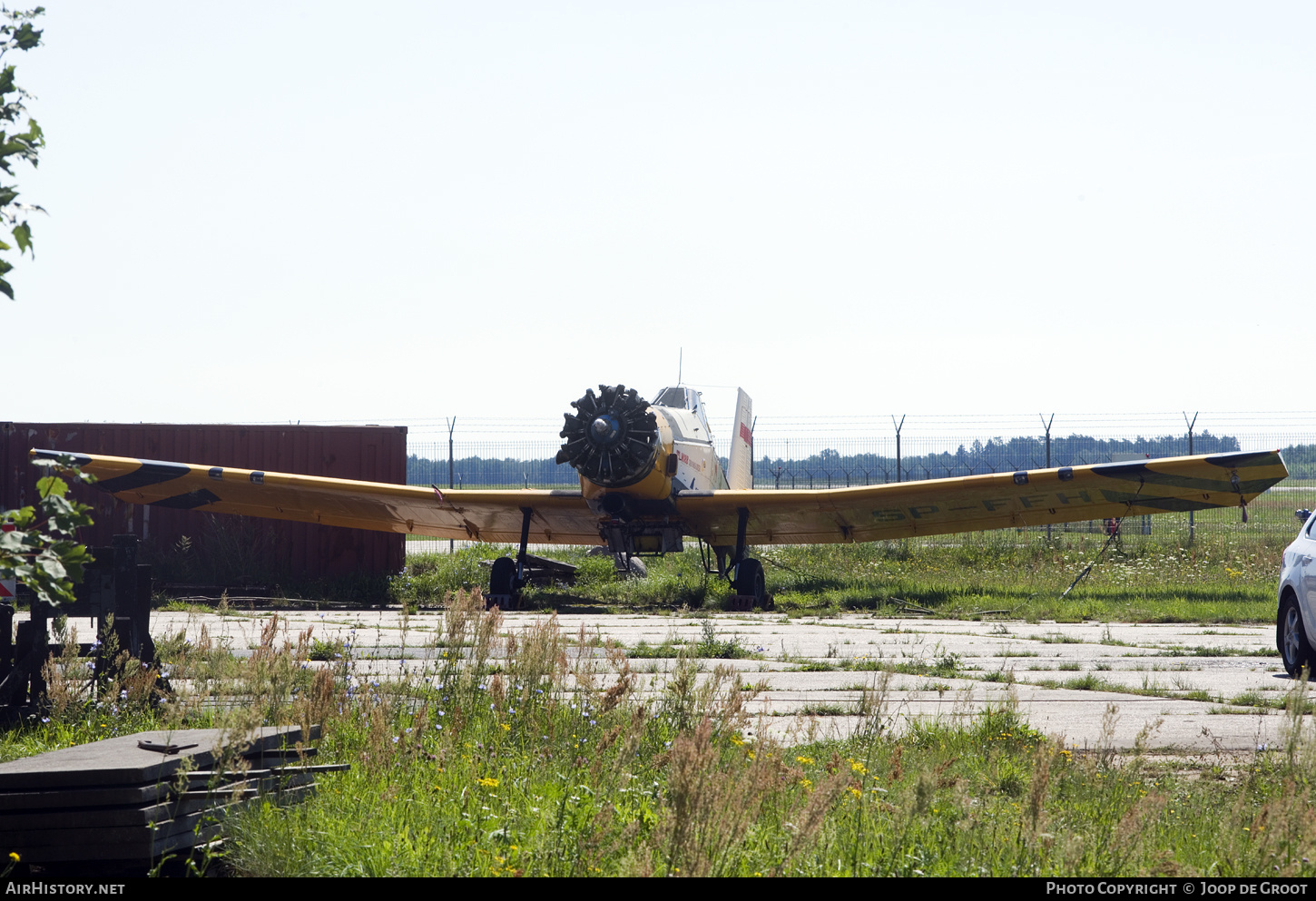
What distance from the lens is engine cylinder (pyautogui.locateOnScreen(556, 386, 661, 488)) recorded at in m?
15.3

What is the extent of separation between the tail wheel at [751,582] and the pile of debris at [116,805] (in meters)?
12.2

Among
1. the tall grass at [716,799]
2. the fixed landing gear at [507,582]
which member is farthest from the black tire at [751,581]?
the tall grass at [716,799]

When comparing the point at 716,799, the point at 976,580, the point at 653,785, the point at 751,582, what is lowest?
the point at 976,580

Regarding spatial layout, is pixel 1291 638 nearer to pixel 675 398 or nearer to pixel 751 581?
pixel 751 581

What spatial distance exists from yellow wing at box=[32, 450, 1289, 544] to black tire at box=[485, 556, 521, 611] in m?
1.09

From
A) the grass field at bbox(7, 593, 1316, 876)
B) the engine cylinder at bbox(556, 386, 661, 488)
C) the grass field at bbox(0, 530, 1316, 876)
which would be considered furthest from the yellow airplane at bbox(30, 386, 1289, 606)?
the grass field at bbox(7, 593, 1316, 876)

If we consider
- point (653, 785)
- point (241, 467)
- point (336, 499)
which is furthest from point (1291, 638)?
point (241, 467)

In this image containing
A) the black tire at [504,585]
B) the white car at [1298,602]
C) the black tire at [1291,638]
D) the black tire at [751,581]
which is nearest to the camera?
the white car at [1298,602]

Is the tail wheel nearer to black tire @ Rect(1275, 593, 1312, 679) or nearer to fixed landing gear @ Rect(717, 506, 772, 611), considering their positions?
fixed landing gear @ Rect(717, 506, 772, 611)

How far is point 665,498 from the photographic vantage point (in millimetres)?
16312

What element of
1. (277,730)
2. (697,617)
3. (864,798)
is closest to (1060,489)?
(697,617)

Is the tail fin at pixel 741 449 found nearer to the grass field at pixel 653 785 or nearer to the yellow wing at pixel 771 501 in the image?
the yellow wing at pixel 771 501

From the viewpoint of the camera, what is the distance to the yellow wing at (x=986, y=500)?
14133mm

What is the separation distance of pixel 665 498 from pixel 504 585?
274cm
